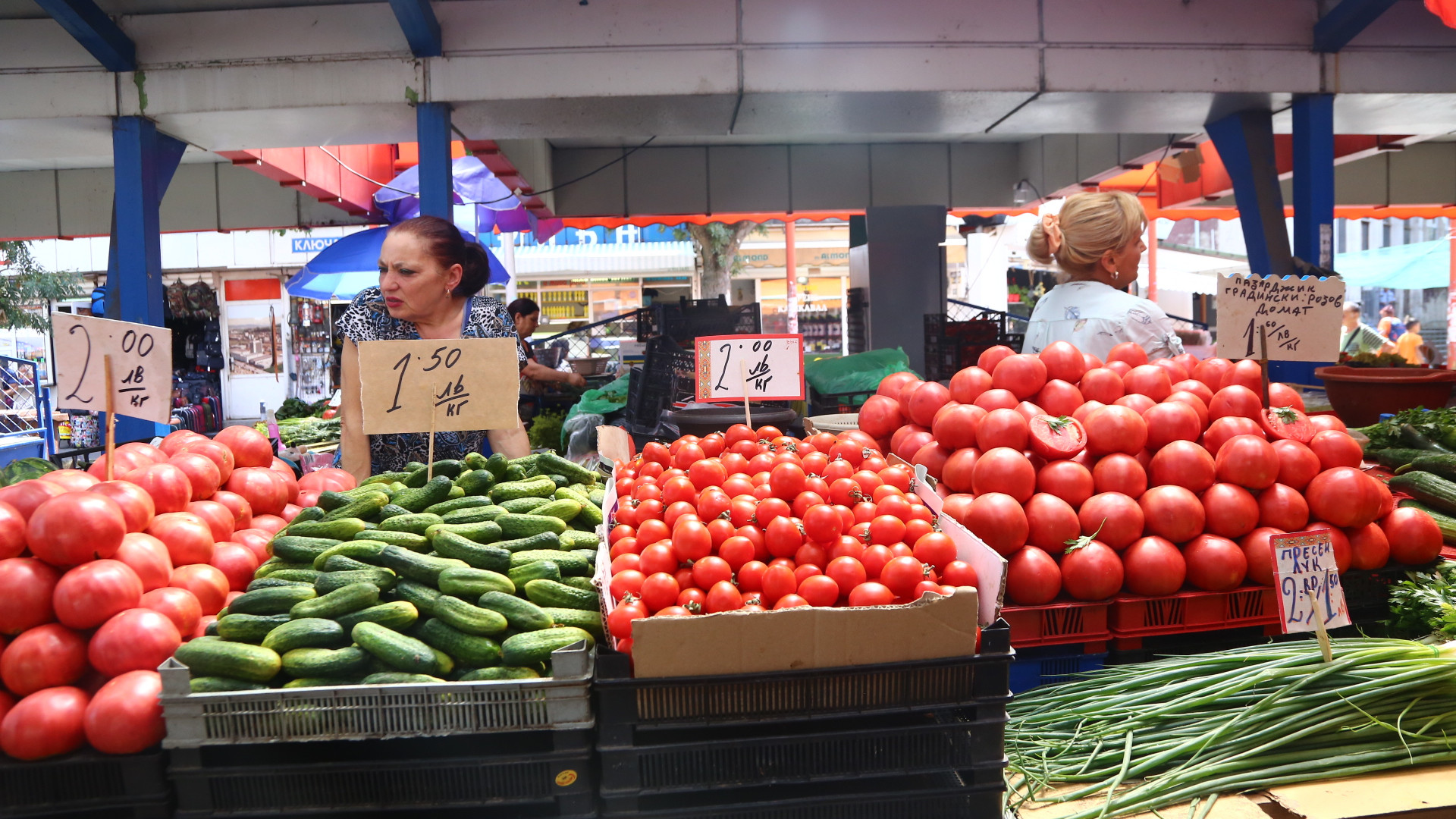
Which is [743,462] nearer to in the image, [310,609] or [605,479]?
[605,479]

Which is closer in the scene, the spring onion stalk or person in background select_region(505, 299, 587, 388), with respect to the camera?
the spring onion stalk

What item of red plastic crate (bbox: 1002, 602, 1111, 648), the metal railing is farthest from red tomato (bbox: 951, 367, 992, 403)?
the metal railing

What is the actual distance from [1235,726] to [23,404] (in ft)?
38.9

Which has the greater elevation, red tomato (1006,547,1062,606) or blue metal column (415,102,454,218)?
blue metal column (415,102,454,218)

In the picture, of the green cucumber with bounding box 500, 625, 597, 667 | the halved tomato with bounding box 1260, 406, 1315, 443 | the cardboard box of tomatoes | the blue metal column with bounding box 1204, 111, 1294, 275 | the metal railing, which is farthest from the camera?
the metal railing

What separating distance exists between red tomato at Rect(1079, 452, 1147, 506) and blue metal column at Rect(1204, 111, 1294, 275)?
472cm

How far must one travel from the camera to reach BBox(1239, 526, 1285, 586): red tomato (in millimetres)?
2447

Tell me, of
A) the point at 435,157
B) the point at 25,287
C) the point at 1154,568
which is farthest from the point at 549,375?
the point at 25,287

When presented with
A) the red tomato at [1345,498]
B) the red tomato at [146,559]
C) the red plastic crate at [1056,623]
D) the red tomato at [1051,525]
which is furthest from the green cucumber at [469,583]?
the red tomato at [1345,498]

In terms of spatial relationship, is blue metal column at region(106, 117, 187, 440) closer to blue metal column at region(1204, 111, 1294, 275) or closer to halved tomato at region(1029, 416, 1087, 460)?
halved tomato at region(1029, 416, 1087, 460)

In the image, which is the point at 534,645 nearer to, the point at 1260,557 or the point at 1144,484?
the point at 1144,484

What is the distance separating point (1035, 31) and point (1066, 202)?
2.21 meters

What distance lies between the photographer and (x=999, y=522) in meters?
2.35

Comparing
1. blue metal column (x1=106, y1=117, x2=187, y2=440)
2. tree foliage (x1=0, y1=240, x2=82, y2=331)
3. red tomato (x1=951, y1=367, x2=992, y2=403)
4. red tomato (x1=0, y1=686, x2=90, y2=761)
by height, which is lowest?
red tomato (x1=0, y1=686, x2=90, y2=761)
